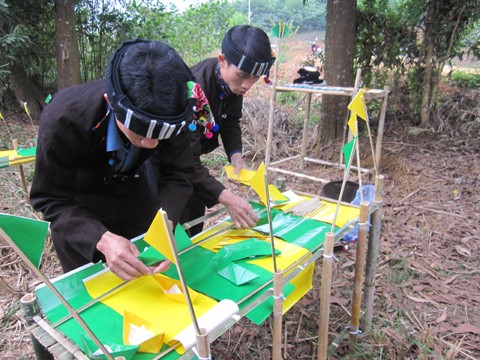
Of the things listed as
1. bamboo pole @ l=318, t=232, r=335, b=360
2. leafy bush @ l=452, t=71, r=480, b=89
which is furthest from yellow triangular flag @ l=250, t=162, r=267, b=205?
leafy bush @ l=452, t=71, r=480, b=89

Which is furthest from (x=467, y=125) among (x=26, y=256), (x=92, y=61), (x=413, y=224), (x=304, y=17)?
(x=304, y=17)

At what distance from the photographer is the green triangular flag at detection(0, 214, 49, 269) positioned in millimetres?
743

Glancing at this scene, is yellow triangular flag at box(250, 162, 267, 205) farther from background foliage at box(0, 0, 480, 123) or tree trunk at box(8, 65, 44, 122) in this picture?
tree trunk at box(8, 65, 44, 122)

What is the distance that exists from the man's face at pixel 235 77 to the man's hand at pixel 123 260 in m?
1.09

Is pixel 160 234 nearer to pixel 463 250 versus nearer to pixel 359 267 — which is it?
pixel 359 267

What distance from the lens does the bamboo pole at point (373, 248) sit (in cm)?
179

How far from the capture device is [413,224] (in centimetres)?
338

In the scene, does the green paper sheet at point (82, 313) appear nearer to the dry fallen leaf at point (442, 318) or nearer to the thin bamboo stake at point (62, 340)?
the thin bamboo stake at point (62, 340)

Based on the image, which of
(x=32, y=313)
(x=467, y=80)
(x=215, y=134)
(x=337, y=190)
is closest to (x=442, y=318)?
(x=337, y=190)

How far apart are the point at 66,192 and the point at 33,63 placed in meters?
5.42

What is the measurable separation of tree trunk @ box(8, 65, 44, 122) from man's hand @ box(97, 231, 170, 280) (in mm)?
5615

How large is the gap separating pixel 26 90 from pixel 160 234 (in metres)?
6.35

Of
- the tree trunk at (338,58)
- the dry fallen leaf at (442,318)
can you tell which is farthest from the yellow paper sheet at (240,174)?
the tree trunk at (338,58)

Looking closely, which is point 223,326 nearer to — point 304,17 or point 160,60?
point 160,60
